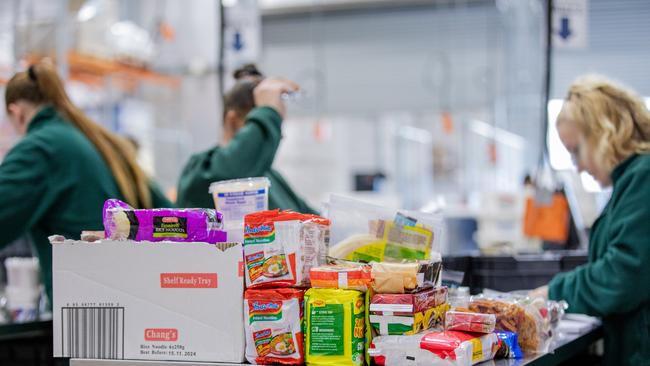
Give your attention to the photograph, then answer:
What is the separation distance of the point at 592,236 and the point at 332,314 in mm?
1320

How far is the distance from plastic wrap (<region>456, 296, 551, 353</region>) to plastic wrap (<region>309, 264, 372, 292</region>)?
1.31ft

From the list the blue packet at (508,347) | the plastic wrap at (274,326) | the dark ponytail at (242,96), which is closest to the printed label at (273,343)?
the plastic wrap at (274,326)

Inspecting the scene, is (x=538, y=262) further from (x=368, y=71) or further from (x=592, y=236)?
(x=368, y=71)

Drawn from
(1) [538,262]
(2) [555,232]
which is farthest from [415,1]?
(1) [538,262]

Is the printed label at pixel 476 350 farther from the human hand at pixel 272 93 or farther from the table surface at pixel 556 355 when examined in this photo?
the human hand at pixel 272 93

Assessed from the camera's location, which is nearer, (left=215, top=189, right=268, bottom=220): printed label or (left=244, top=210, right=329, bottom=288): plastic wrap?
(left=244, top=210, right=329, bottom=288): plastic wrap

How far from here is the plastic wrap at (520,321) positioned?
6.43 ft

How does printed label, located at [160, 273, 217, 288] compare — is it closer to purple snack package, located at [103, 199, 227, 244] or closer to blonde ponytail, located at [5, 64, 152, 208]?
purple snack package, located at [103, 199, 227, 244]

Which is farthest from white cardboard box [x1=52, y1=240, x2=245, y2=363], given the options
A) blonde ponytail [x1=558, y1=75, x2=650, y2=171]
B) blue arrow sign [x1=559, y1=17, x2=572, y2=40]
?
blue arrow sign [x1=559, y1=17, x2=572, y2=40]

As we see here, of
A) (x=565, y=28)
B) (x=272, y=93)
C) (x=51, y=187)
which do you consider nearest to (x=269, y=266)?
(x=272, y=93)

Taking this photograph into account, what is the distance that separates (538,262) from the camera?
124 inches

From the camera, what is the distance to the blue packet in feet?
5.99

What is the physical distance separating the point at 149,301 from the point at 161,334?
0.07 meters

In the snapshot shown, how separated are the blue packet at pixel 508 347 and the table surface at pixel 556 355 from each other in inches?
0.9
